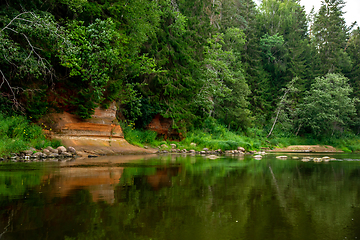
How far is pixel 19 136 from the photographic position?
39.3 feet

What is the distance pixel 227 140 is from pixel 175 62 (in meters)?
8.23

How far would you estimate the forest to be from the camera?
13.1m

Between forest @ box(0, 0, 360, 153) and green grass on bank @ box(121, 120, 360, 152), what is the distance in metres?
0.67

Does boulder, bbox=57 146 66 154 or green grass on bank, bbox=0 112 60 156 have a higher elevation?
green grass on bank, bbox=0 112 60 156

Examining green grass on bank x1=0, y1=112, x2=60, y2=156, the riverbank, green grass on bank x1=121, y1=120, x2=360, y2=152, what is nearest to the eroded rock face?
green grass on bank x1=0, y1=112, x2=60, y2=156

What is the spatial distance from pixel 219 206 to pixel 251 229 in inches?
36.4

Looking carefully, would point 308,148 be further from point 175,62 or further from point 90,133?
point 90,133

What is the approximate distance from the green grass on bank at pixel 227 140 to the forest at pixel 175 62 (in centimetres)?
67

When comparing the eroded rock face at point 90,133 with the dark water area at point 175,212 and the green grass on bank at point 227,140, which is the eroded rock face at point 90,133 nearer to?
the green grass on bank at point 227,140

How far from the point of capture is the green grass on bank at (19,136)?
11008mm

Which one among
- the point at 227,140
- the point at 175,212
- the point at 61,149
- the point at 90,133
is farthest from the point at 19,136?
the point at 227,140

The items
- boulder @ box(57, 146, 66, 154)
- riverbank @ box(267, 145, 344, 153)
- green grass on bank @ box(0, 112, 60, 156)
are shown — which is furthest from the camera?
riverbank @ box(267, 145, 344, 153)

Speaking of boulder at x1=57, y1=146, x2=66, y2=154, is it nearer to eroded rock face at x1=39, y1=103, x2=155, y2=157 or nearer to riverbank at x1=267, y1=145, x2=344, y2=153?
eroded rock face at x1=39, y1=103, x2=155, y2=157

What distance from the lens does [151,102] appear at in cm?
2208
